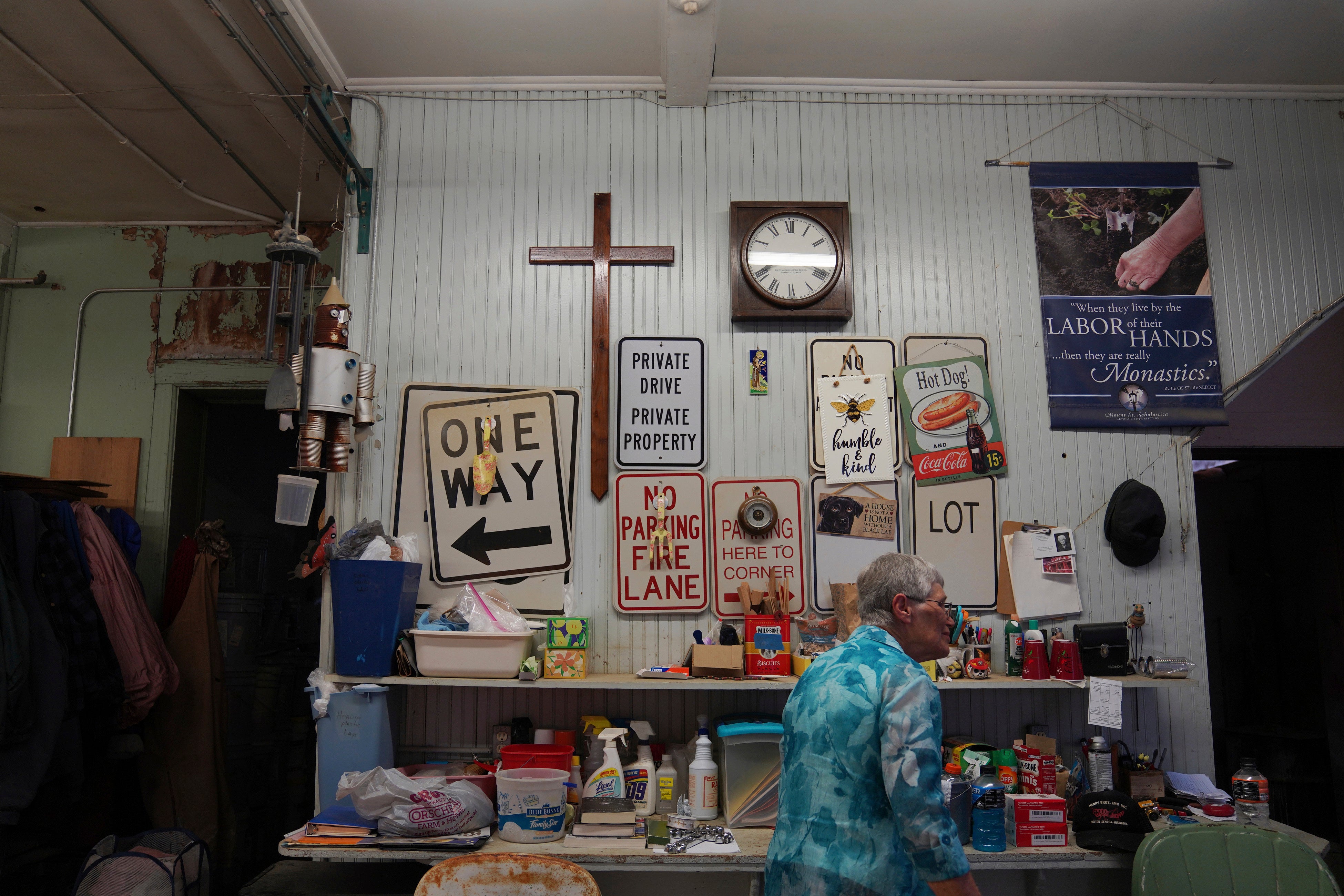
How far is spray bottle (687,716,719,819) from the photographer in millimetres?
3020

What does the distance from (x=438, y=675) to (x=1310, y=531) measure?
4948 mm

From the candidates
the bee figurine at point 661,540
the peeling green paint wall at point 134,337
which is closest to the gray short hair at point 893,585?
the bee figurine at point 661,540

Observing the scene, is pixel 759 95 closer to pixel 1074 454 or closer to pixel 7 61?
pixel 1074 454

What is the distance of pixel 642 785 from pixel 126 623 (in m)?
2.73

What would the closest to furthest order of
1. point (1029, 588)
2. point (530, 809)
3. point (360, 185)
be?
point (530, 809) → point (1029, 588) → point (360, 185)

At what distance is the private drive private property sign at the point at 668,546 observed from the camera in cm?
343

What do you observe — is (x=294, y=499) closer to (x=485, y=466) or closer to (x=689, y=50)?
(x=485, y=466)

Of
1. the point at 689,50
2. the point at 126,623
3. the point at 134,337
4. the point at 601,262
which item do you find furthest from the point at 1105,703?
the point at 134,337

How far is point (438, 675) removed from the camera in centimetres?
313

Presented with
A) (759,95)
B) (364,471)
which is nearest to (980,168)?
(759,95)

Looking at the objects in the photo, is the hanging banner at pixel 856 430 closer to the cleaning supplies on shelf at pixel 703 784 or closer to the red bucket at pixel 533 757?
the cleaning supplies on shelf at pixel 703 784

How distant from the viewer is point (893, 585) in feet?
7.12

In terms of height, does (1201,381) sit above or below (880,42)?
below

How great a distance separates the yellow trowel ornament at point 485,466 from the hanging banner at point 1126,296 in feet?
7.88
